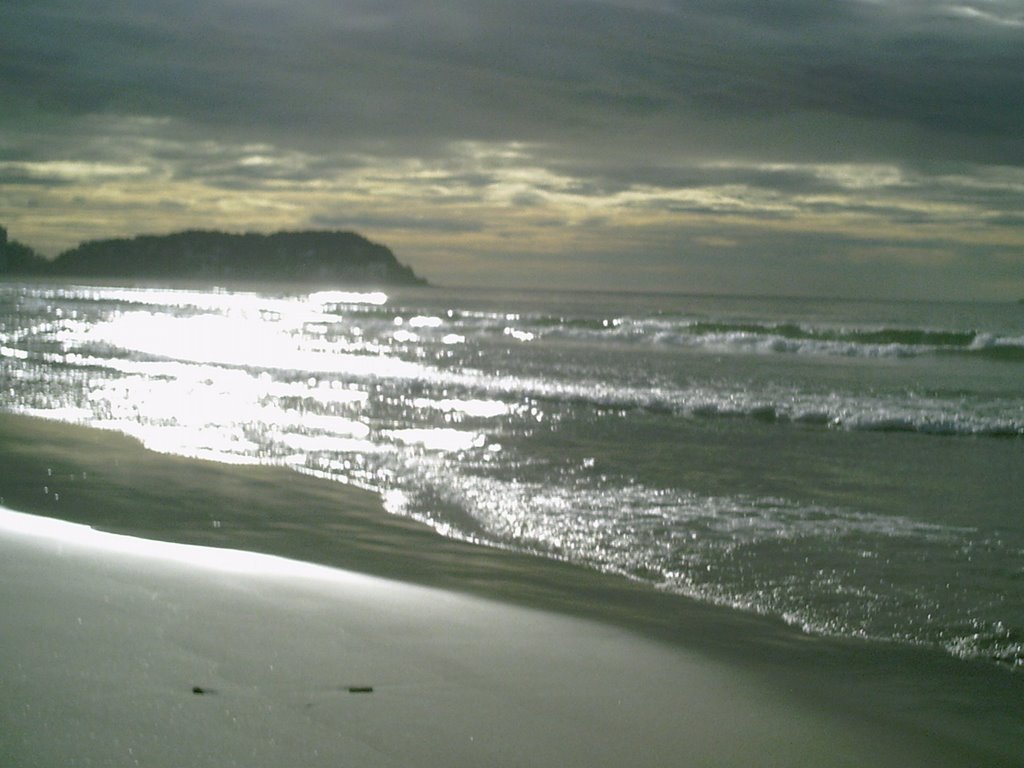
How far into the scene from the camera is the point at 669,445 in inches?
400

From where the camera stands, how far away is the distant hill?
99625 mm

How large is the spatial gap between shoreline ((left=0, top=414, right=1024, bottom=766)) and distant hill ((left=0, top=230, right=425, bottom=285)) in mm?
92026

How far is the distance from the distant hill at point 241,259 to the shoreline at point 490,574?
92.0m

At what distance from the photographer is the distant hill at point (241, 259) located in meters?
99.6

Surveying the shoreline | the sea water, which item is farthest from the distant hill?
the shoreline

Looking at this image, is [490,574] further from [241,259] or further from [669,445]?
[241,259]

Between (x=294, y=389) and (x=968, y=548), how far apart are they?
35.6 feet

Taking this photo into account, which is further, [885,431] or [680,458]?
[885,431]

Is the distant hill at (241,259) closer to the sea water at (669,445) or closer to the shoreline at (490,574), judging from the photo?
the sea water at (669,445)

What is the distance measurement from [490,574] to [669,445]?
16.7 ft

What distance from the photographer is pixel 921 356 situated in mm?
24000

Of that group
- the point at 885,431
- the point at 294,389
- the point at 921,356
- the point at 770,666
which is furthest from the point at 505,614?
the point at 921,356

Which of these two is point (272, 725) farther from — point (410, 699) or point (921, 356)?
point (921, 356)

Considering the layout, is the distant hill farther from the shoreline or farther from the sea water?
the shoreline
